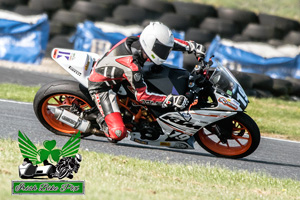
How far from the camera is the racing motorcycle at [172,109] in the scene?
621cm

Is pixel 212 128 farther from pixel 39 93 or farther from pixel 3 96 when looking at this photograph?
pixel 3 96

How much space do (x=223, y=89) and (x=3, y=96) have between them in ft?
17.4

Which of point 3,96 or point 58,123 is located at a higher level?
point 58,123

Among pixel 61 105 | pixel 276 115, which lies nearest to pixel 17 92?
pixel 61 105

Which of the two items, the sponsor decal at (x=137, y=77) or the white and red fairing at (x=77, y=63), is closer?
the sponsor decal at (x=137, y=77)

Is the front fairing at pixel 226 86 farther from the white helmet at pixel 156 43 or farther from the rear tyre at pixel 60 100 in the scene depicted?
the rear tyre at pixel 60 100

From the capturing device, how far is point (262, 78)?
1253 cm

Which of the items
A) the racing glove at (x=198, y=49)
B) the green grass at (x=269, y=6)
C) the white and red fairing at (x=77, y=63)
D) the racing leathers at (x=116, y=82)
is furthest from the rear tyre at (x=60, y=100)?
the green grass at (x=269, y=6)

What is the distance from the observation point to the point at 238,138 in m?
6.42

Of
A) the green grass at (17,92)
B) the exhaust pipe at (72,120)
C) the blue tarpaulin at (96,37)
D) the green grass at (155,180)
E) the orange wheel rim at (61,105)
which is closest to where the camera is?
the green grass at (155,180)

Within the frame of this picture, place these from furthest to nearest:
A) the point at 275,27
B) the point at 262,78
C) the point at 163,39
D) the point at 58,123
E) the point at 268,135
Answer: the point at 275,27 < the point at 262,78 < the point at 268,135 < the point at 58,123 < the point at 163,39

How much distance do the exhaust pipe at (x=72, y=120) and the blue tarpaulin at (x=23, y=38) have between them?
8.21 metres

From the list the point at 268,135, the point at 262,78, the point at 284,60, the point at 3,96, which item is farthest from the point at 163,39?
the point at 284,60

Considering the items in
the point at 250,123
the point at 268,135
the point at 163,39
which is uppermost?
the point at 163,39
